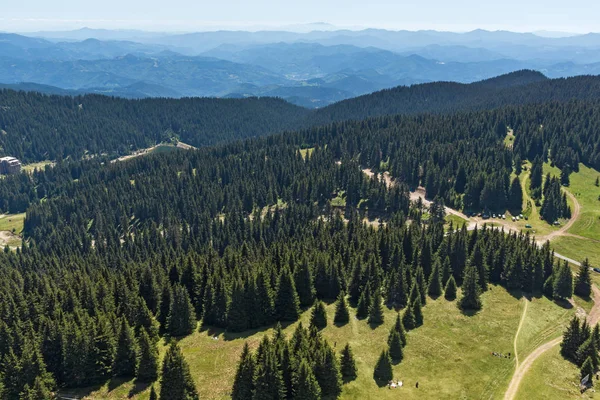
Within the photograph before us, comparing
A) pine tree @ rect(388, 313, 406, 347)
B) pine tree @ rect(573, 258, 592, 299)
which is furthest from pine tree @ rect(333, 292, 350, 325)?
pine tree @ rect(573, 258, 592, 299)

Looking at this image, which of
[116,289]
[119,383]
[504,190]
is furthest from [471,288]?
[504,190]

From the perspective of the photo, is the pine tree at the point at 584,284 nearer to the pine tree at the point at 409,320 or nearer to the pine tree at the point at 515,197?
the pine tree at the point at 409,320

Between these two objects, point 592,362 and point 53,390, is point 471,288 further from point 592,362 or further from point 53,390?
point 53,390

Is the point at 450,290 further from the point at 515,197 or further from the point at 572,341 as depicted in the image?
the point at 515,197

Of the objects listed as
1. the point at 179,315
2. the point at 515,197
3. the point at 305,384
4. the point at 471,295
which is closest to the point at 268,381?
the point at 305,384

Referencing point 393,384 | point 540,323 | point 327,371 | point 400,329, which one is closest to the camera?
point 327,371
